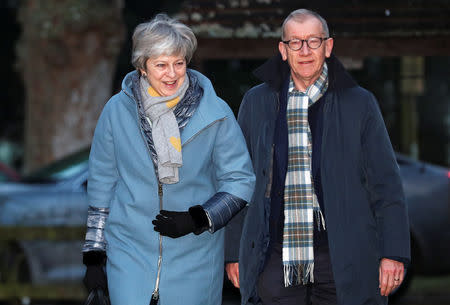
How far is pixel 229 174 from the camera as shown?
3.88 meters

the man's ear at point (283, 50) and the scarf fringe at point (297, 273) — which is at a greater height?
the man's ear at point (283, 50)

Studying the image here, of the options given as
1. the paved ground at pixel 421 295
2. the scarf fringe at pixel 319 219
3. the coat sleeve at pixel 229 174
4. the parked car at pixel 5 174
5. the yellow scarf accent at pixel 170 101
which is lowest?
the paved ground at pixel 421 295

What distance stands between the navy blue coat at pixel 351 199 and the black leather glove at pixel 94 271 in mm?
731

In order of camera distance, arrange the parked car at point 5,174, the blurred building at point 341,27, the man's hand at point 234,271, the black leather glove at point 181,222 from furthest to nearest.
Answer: the parked car at point 5,174, the blurred building at point 341,27, the man's hand at point 234,271, the black leather glove at point 181,222

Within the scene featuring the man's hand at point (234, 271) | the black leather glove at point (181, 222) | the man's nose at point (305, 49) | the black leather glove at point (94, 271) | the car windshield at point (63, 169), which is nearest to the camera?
the black leather glove at point (181, 222)

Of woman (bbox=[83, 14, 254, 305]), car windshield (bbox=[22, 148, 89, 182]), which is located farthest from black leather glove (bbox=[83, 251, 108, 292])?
car windshield (bbox=[22, 148, 89, 182])

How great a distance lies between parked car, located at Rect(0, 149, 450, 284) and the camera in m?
8.34

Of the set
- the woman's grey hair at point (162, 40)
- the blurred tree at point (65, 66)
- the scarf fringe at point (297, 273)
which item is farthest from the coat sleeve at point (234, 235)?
the blurred tree at point (65, 66)

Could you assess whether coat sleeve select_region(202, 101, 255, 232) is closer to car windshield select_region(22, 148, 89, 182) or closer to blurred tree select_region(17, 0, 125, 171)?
car windshield select_region(22, 148, 89, 182)

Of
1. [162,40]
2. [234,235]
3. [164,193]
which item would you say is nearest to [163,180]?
[164,193]

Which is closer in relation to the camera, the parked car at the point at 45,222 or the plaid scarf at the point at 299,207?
the plaid scarf at the point at 299,207

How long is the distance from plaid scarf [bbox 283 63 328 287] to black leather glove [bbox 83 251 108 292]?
856mm

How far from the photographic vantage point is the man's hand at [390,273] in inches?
164

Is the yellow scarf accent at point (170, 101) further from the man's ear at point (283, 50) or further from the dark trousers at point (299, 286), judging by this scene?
the dark trousers at point (299, 286)
